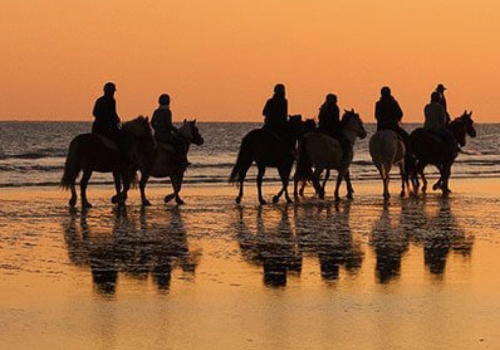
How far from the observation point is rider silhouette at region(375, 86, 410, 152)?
27.5 meters

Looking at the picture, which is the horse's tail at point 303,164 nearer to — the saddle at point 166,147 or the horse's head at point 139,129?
the saddle at point 166,147

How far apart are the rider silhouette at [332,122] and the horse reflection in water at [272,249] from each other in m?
5.35

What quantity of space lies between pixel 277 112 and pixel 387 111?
3120 millimetres

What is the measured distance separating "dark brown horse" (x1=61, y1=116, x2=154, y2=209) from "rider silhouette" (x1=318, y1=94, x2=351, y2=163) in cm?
382

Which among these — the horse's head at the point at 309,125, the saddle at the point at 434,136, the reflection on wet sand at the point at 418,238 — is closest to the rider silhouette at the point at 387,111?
the horse's head at the point at 309,125

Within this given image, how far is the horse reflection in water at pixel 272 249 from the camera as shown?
1399 cm

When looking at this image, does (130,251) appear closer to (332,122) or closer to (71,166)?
(71,166)

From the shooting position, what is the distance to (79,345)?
966cm

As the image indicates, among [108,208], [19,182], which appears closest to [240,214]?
[108,208]

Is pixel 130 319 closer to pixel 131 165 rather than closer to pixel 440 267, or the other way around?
pixel 440 267

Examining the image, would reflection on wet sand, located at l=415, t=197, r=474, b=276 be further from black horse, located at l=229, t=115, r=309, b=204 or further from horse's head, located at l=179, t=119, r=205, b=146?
horse's head, located at l=179, t=119, r=205, b=146

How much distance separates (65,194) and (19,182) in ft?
25.4

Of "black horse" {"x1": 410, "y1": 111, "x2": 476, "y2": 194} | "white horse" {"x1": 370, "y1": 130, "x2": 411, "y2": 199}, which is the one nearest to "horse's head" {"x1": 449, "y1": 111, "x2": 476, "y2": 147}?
"black horse" {"x1": 410, "y1": 111, "x2": 476, "y2": 194}

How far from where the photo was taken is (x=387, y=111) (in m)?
27.5
